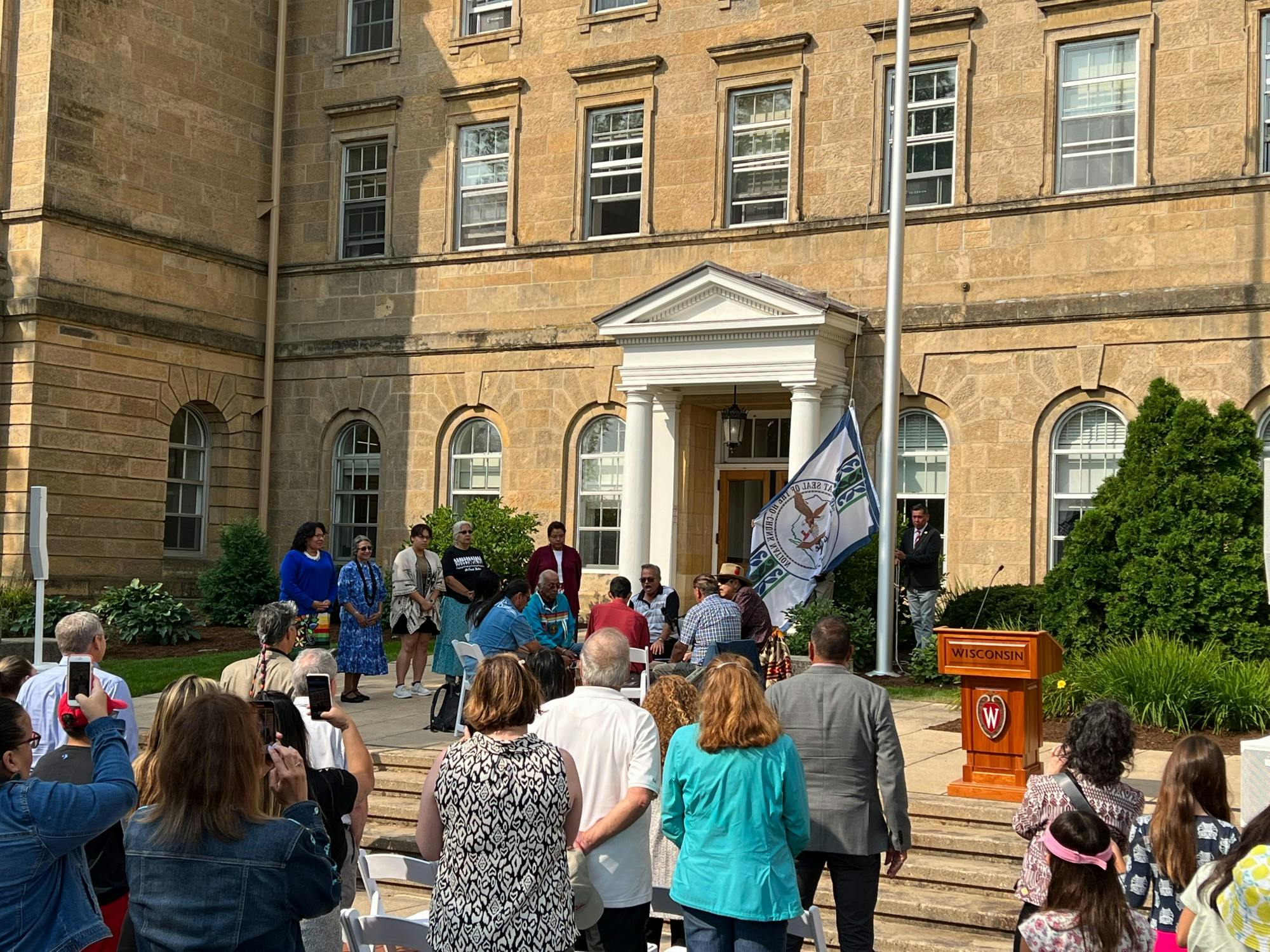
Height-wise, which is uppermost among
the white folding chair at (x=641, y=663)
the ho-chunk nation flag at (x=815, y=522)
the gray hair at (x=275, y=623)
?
the ho-chunk nation flag at (x=815, y=522)

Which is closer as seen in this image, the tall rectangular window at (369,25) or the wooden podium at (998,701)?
the wooden podium at (998,701)

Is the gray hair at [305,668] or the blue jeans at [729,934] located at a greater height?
the gray hair at [305,668]

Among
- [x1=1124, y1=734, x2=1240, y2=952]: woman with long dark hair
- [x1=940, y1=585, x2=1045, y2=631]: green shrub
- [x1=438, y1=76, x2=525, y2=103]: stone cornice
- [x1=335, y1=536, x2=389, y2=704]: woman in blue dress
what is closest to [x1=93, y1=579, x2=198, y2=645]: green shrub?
[x1=335, y1=536, x2=389, y2=704]: woman in blue dress

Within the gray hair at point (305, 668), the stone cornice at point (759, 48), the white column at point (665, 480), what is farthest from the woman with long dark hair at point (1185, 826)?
the stone cornice at point (759, 48)

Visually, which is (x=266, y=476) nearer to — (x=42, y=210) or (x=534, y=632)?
(x=42, y=210)

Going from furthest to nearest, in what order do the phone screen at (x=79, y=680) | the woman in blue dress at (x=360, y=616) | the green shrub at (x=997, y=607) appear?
the green shrub at (x=997, y=607)
the woman in blue dress at (x=360, y=616)
the phone screen at (x=79, y=680)

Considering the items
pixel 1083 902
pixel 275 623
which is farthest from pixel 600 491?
pixel 1083 902

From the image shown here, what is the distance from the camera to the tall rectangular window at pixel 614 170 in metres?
21.6

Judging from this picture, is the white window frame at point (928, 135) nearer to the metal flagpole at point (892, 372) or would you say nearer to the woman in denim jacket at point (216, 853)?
the metal flagpole at point (892, 372)

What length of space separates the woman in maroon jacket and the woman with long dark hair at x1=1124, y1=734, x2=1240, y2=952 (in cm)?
1067

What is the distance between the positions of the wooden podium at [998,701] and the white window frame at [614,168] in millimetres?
12662

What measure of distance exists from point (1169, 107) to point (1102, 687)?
8310 mm

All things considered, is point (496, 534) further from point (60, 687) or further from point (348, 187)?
point (60, 687)

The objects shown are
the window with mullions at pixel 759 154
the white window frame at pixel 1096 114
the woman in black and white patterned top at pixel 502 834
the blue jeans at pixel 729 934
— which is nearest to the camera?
the woman in black and white patterned top at pixel 502 834
